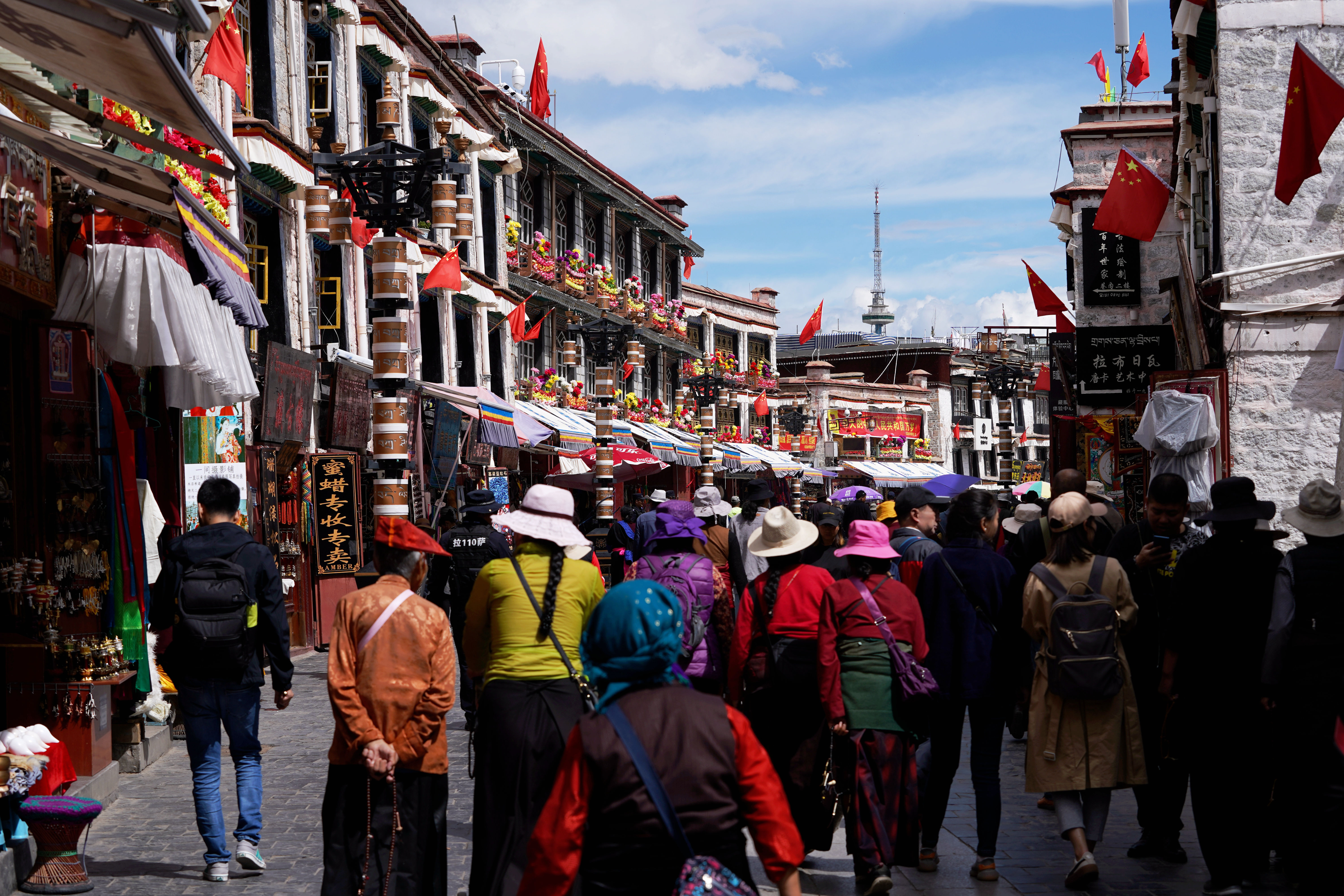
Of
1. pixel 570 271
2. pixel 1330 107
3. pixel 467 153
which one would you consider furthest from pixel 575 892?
pixel 570 271

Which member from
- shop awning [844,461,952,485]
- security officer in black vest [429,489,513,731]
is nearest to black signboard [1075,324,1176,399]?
security officer in black vest [429,489,513,731]

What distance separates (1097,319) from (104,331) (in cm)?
2051

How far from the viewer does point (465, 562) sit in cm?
1055

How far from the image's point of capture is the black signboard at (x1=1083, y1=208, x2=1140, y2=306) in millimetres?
25344

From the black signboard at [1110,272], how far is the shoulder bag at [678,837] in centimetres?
2367

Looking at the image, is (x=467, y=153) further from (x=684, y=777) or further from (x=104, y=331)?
(x=684, y=777)

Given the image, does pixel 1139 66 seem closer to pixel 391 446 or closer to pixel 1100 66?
pixel 1100 66

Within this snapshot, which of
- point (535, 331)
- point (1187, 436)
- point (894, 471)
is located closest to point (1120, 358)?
point (1187, 436)

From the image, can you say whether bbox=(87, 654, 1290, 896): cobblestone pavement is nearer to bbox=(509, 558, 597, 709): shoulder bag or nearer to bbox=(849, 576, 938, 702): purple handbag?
bbox=(849, 576, 938, 702): purple handbag

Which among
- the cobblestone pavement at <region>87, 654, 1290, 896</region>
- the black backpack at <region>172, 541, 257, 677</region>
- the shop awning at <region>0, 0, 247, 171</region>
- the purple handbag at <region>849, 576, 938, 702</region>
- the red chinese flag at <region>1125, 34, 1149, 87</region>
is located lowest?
the cobblestone pavement at <region>87, 654, 1290, 896</region>

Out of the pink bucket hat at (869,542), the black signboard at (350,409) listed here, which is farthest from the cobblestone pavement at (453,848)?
the black signboard at (350,409)

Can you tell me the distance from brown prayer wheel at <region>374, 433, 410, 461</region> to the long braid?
16.4 feet

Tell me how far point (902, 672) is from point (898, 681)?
55mm

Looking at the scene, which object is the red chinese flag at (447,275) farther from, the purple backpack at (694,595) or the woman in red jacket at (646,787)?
the woman in red jacket at (646,787)
